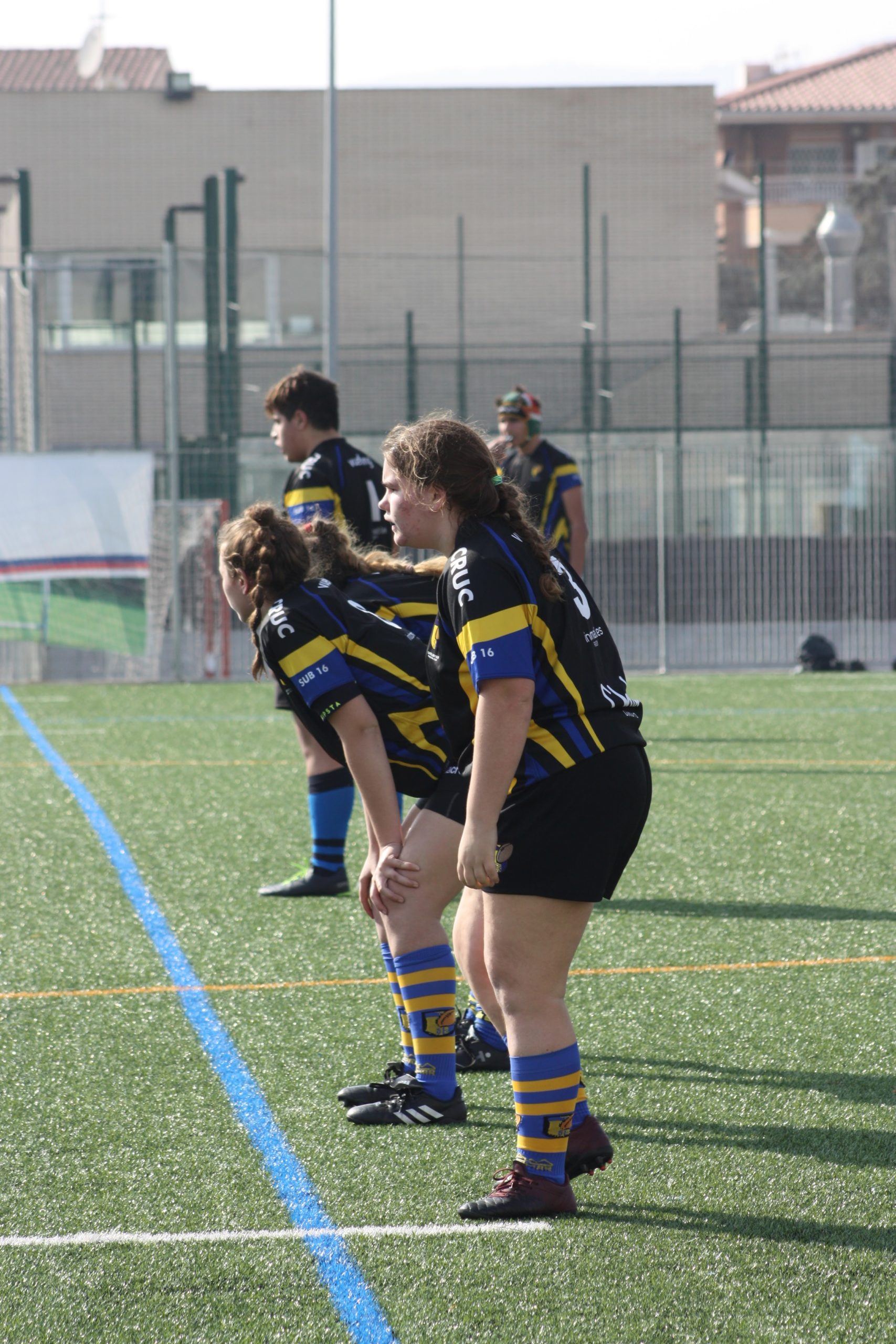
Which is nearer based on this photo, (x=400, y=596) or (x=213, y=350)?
(x=400, y=596)

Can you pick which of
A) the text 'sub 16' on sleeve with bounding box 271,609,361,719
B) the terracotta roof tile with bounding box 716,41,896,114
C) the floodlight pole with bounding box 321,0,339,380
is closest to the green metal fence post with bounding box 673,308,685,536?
the floodlight pole with bounding box 321,0,339,380

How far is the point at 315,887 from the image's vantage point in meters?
5.96

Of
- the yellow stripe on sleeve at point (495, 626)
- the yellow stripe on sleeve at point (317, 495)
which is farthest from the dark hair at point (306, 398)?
the yellow stripe on sleeve at point (495, 626)

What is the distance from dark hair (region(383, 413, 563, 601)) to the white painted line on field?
4.10ft

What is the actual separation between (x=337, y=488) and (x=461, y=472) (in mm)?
3082

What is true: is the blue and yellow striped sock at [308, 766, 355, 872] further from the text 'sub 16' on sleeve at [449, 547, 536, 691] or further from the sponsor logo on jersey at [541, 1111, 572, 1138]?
the text 'sub 16' on sleeve at [449, 547, 536, 691]

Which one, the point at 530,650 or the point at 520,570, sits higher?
the point at 520,570

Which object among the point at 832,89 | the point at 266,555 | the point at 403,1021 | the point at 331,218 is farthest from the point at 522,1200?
the point at 832,89

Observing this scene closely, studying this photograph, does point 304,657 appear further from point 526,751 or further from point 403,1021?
point 403,1021

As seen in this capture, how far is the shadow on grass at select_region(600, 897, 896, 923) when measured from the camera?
5539 mm

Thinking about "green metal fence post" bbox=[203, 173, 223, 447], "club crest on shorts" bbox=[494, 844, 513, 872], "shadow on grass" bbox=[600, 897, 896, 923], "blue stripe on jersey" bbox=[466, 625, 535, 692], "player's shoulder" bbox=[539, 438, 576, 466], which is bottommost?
"shadow on grass" bbox=[600, 897, 896, 923]

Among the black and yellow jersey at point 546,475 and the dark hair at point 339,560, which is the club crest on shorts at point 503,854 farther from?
the black and yellow jersey at point 546,475

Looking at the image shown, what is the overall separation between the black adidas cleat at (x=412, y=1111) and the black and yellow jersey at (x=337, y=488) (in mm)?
2757

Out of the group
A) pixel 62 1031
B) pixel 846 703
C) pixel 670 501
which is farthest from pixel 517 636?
pixel 670 501
